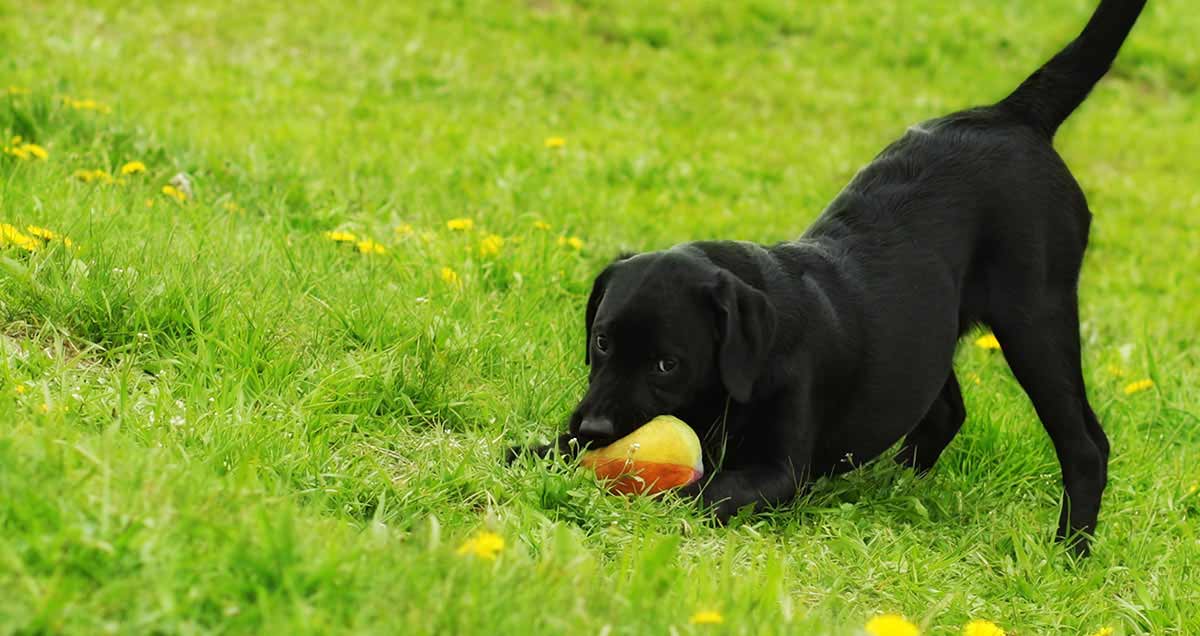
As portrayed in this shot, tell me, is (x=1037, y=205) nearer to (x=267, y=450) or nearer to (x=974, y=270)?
(x=974, y=270)

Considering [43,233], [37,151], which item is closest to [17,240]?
[43,233]

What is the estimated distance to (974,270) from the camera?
4004 millimetres

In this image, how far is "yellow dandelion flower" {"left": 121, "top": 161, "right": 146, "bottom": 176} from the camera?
16.7ft

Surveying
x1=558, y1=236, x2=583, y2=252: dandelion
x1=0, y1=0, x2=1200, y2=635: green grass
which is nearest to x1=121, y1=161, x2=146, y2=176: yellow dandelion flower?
x1=0, y1=0, x2=1200, y2=635: green grass

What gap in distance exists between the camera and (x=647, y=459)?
3.26 m

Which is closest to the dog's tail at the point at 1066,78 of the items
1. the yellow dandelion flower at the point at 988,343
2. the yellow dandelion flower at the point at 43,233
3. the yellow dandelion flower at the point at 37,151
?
the yellow dandelion flower at the point at 988,343

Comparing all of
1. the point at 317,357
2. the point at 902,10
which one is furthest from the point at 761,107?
the point at 317,357

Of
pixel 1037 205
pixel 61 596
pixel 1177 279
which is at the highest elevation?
pixel 1037 205

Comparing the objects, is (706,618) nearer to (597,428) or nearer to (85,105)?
(597,428)

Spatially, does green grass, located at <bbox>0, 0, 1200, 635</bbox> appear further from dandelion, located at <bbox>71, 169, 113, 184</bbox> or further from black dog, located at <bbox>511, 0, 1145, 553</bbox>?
black dog, located at <bbox>511, 0, 1145, 553</bbox>

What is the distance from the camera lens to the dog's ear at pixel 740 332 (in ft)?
11.0

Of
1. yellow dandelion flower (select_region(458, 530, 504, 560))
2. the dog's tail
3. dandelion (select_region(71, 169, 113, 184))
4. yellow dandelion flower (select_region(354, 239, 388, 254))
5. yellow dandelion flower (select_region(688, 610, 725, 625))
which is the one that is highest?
the dog's tail

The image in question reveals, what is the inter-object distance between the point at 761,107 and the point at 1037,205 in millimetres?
6590

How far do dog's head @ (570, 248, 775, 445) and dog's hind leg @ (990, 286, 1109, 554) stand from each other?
95cm
